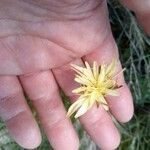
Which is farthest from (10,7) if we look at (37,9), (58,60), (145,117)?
(145,117)

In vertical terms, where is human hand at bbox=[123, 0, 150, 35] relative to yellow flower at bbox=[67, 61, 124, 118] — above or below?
above

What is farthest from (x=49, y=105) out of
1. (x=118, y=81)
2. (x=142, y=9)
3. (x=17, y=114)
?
(x=142, y=9)

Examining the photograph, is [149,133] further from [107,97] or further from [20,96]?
[20,96]

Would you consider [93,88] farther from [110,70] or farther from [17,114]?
[17,114]

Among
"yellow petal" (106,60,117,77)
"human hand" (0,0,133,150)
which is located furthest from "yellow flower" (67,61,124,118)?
"human hand" (0,0,133,150)

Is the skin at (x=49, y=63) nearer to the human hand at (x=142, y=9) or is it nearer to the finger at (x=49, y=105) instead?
the finger at (x=49, y=105)

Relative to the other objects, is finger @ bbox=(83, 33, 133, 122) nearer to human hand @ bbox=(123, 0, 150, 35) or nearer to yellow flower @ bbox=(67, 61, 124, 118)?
yellow flower @ bbox=(67, 61, 124, 118)
